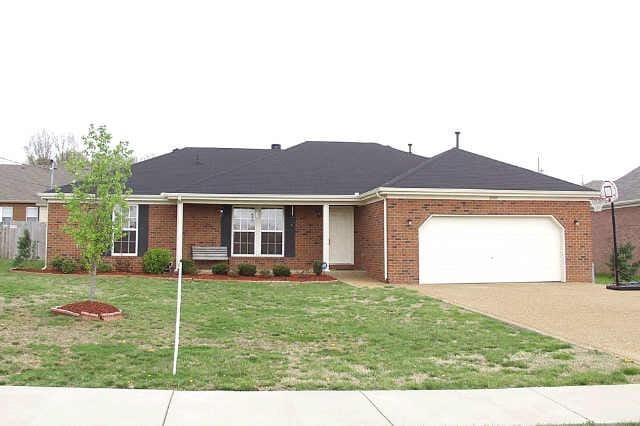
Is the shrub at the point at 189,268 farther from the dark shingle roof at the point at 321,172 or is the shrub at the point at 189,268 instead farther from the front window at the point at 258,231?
the dark shingle roof at the point at 321,172

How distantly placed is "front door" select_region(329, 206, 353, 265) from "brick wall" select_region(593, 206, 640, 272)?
10.7m

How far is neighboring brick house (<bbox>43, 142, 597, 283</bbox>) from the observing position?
1644cm

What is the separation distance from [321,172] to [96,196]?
36.3 feet

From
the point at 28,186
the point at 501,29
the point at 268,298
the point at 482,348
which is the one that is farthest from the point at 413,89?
the point at 28,186

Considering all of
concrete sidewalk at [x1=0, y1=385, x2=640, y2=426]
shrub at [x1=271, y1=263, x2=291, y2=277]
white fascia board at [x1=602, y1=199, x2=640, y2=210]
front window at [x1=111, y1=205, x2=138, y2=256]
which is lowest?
concrete sidewalk at [x1=0, y1=385, x2=640, y2=426]

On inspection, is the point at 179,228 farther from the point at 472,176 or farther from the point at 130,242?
the point at 472,176

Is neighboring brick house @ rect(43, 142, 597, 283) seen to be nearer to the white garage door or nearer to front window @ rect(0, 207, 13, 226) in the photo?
the white garage door

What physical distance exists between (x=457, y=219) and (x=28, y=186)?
2797cm

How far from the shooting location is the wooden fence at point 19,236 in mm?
22422

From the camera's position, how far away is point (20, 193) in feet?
108

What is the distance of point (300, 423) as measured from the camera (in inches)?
187

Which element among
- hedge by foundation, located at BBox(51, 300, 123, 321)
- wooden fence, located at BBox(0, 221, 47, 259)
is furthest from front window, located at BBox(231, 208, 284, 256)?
hedge by foundation, located at BBox(51, 300, 123, 321)

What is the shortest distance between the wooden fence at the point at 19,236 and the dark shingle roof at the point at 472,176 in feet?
48.3

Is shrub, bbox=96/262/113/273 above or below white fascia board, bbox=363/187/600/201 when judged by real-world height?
below
